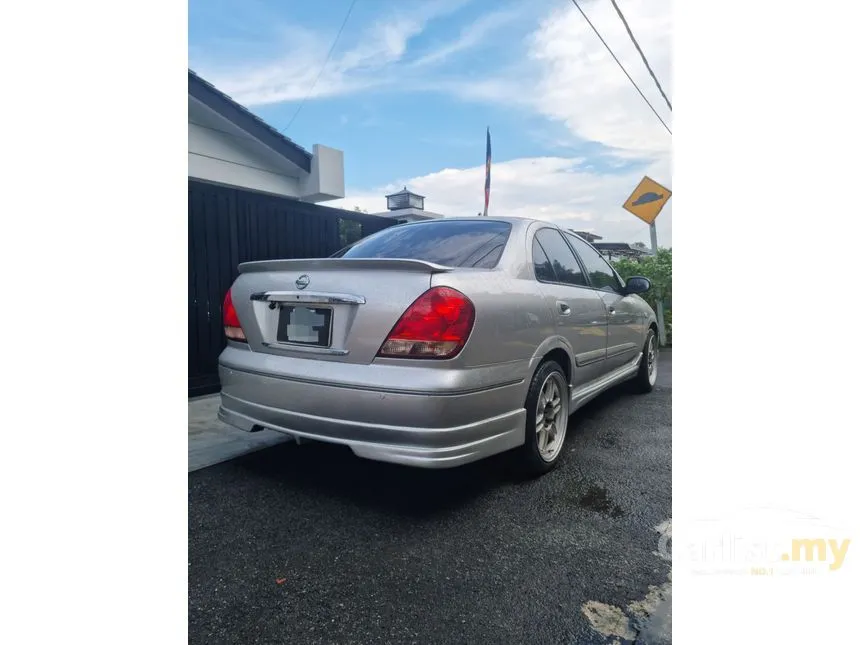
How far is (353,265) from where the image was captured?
2.29 m

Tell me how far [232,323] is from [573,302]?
6.51 feet

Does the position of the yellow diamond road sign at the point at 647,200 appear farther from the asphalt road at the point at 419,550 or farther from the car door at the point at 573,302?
the asphalt road at the point at 419,550

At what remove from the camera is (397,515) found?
229 centimetres

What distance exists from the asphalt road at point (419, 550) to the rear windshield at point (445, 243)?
1.09 meters

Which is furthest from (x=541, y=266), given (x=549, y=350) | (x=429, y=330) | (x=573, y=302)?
(x=429, y=330)

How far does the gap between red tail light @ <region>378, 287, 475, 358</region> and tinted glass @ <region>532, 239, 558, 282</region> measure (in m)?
0.87

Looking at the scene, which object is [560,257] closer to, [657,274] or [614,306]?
[614,306]

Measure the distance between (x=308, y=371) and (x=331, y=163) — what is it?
23.0 feet

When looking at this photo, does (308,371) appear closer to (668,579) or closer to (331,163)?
(668,579)

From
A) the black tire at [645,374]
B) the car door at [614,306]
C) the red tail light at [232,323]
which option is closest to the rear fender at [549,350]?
the car door at [614,306]

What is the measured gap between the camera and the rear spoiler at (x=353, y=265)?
2164 millimetres

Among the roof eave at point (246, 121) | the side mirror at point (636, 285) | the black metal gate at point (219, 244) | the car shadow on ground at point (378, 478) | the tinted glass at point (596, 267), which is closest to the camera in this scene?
the car shadow on ground at point (378, 478)

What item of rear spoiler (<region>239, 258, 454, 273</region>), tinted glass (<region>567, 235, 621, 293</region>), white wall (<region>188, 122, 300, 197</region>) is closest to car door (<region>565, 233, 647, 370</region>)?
tinted glass (<region>567, 235, 621, 293</region>)
